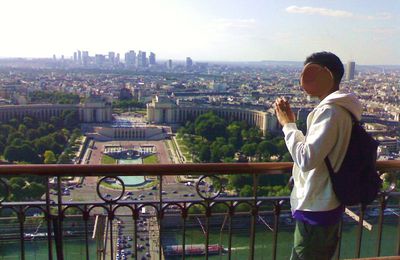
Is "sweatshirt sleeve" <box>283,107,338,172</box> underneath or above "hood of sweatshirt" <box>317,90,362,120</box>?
underneath

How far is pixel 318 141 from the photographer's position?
1.37m

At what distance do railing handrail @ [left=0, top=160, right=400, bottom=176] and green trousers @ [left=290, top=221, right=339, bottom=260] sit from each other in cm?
28

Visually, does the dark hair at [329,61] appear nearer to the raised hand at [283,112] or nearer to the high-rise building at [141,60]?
the raised hand at [283,112]

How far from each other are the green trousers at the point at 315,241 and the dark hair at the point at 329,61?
1.59 feet

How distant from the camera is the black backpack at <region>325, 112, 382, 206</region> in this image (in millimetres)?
1438

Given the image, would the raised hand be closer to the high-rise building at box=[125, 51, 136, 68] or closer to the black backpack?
the black backpack

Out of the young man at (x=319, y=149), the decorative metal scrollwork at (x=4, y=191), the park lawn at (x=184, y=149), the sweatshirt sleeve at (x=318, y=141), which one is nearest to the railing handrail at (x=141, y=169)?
the decorative metal scrollwork at (x=4, y=191)

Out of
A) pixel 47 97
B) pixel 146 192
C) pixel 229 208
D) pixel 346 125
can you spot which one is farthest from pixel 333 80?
pixel 47 97

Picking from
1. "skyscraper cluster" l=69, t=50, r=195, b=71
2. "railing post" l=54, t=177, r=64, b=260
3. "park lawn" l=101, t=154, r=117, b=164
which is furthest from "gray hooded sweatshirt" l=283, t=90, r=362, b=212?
"skyscraper cluster" l=69, t=50, r=195, b=71

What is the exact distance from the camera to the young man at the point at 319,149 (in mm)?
1383

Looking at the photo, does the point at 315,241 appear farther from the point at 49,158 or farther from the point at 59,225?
the point at 49,158

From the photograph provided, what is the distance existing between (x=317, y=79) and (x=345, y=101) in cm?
13

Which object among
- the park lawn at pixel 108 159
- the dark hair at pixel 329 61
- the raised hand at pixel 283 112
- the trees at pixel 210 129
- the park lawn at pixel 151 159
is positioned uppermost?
the dark hair at pixel 329 61

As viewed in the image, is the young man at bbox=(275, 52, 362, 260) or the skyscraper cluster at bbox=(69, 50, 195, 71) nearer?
the young man at bbox=(275, 52, 362, 260)
